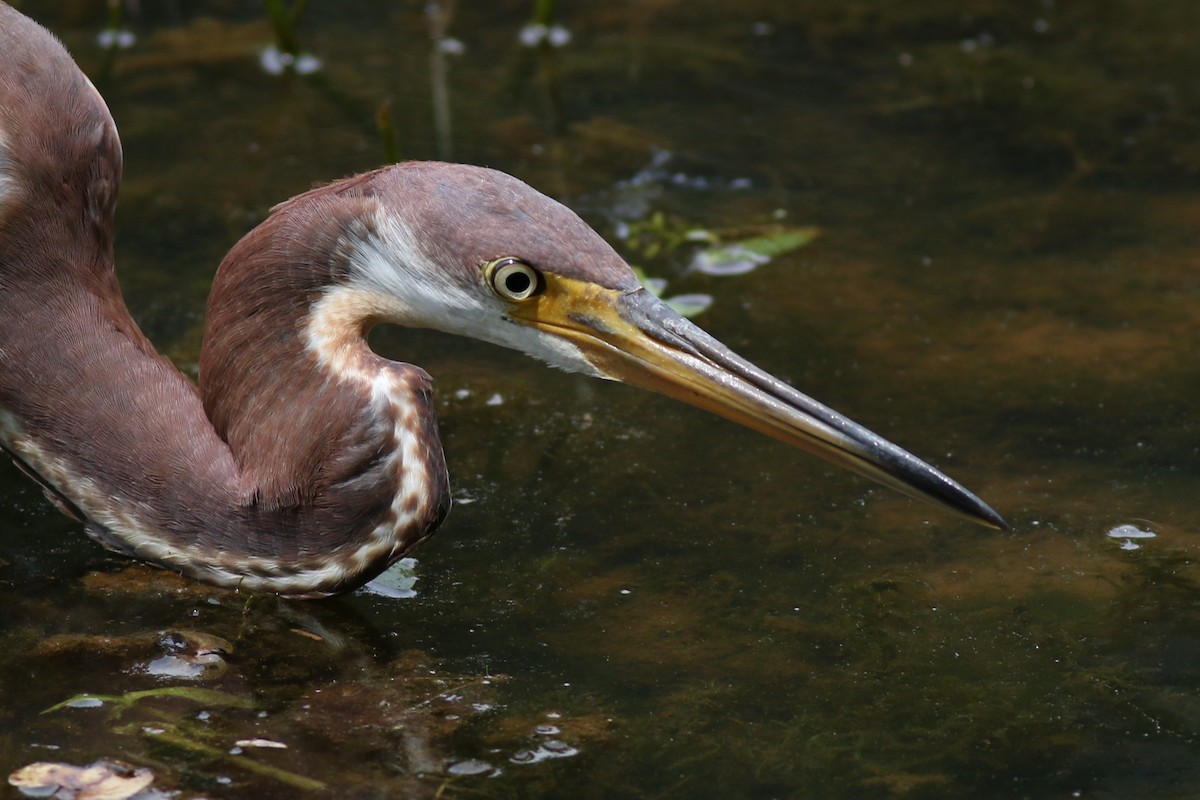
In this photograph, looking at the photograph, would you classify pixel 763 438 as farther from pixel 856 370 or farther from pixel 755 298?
pixel 755 298

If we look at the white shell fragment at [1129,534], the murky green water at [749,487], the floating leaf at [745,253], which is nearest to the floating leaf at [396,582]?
the murky green water at [749,487]

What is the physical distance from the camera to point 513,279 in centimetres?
340

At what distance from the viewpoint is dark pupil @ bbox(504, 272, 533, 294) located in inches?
134

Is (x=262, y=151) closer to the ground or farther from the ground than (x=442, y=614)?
farther from the ground

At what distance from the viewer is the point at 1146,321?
513 cm

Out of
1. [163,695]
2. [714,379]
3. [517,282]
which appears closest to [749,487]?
[714,379]

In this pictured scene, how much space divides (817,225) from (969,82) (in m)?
1.72

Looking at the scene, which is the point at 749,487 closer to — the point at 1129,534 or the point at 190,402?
the point at 1129,534

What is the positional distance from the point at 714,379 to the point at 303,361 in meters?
0.94

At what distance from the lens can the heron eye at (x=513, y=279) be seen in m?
3.37

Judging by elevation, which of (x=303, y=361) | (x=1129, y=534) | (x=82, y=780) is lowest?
(x=1129, y=534)

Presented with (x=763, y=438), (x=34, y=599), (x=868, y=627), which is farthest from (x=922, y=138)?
(x=34, y=599)

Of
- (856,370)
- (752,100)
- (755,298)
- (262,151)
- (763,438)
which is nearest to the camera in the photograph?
(763,438)

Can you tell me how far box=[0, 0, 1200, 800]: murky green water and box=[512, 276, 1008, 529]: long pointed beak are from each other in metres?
0.44
